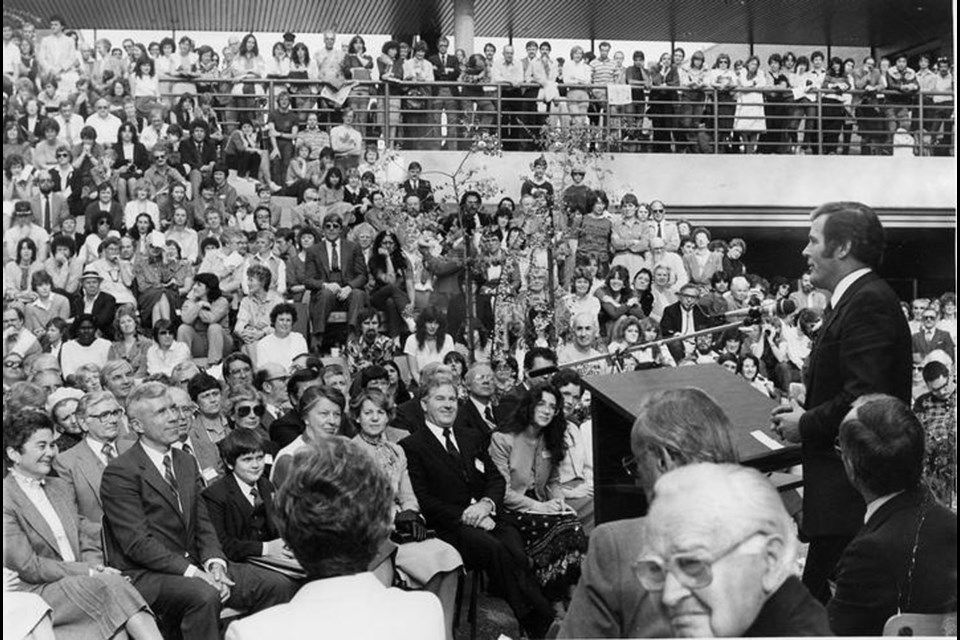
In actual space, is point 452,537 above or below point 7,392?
below

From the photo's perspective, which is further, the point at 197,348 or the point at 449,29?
the point at 197,348

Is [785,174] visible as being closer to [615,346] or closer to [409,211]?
[615,346]

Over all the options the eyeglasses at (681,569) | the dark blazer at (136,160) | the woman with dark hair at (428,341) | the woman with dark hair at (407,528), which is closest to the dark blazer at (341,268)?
the woman with dark hair at (428,341)

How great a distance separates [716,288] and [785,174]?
448 millimetres

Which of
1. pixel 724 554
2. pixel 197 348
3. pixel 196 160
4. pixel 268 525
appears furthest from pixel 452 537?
pixel 724 554

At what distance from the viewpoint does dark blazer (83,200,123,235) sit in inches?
182

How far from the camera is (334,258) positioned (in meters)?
5.21

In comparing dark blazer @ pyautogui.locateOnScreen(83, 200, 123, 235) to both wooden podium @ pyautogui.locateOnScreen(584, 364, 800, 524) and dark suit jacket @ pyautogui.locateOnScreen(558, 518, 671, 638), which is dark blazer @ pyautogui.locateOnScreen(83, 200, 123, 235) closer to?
wooden podium @ pyautogui.locateOnScreen(584, 364, 800, 524)

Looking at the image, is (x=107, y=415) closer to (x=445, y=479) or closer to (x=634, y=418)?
→ (x=445, y=479)

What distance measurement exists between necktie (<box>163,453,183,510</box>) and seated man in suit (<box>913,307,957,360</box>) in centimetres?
229

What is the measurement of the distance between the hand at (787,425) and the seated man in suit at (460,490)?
1.23 metres

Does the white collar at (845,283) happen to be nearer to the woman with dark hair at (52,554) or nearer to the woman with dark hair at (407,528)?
the woman with dark hair at (407,528)

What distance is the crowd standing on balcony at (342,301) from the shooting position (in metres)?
4.18

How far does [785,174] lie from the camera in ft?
15.1
